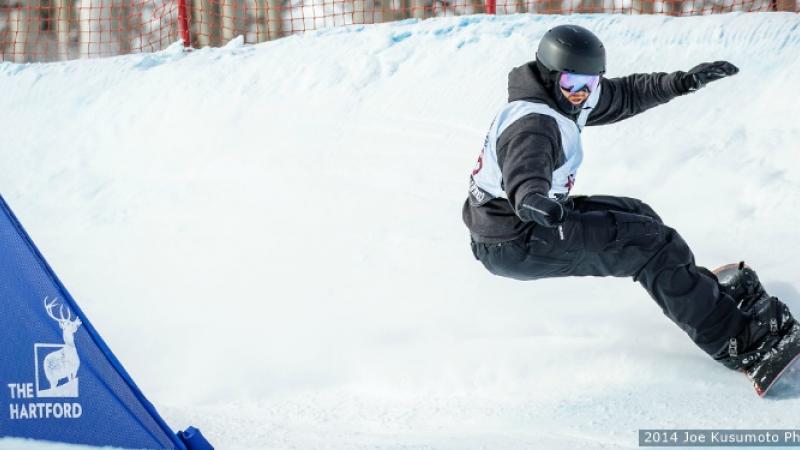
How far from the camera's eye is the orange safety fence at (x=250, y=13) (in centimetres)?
807

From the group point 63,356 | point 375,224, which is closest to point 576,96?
point 63,356

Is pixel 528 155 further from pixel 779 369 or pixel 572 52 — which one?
pixel 779 369

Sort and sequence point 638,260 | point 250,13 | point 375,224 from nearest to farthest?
point 638,260 → point 375,224 → point 250,13

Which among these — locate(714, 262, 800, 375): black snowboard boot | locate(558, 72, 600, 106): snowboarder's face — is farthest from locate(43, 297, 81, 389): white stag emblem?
locate(714, 262, 800, 375): black snowboard boot

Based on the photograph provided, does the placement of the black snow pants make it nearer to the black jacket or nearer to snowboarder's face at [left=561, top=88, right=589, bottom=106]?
the black jacket

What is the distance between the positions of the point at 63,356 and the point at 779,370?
2387 mm

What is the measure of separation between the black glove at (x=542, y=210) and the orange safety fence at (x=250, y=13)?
411cm

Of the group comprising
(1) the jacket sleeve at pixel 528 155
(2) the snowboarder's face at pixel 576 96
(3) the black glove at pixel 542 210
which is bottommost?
(3) the black glove at pixel 542 210

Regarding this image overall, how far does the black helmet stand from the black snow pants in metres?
0.52

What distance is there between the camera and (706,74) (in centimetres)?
388

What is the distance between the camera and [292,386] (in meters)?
4.22

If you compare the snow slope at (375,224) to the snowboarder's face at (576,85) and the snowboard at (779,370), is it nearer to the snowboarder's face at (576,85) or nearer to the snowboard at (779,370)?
the snowboard at (779,370)

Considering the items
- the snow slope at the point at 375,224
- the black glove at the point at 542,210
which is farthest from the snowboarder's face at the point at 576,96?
the snow slope at the point at 375,224

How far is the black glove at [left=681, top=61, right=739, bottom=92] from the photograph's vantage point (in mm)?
3850
